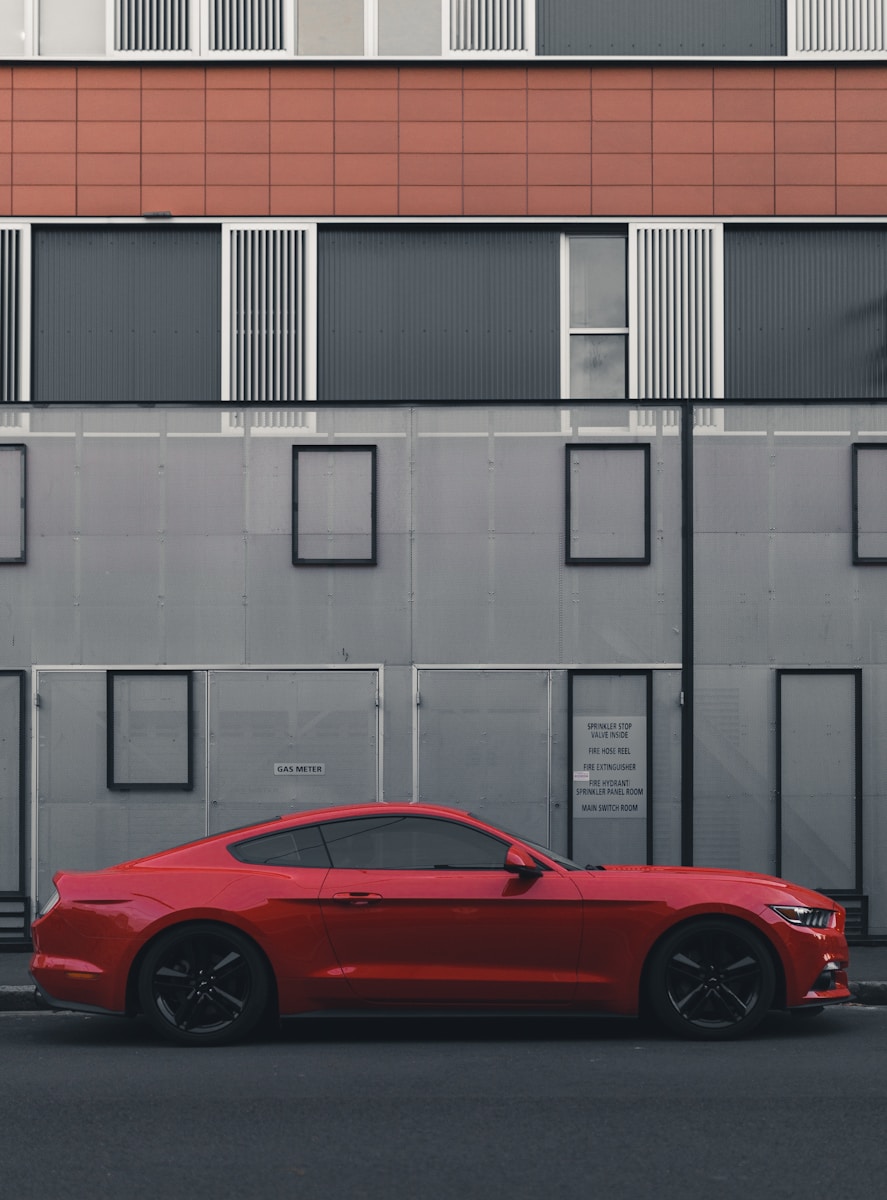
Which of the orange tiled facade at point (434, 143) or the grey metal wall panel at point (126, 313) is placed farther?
the grey metal wall panel at point (126, 313)

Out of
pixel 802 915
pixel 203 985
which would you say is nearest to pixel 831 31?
pixel 802 915

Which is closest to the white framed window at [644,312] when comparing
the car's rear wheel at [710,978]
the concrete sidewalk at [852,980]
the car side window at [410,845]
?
the concrete sidewalk at [852,980]

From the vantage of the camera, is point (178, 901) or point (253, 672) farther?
point (253, 672)

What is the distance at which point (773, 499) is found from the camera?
45.5 ft

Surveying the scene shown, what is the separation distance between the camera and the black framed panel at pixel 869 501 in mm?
13836

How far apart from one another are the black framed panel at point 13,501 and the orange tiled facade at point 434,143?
2.59m

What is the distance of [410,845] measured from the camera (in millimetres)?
8938

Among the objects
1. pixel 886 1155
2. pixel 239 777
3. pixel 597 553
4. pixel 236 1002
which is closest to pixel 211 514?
pixel 239 777

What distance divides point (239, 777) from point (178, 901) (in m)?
5.00

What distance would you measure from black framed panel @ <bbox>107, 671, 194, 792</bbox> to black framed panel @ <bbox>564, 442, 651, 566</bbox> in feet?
12.3

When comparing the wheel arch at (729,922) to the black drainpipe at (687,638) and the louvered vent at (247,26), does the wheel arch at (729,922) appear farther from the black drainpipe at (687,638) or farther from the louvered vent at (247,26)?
the louvered vent at (247,26)

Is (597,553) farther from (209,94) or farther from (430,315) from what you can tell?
(209,94)

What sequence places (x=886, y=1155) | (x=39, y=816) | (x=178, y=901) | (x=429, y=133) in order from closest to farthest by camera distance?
1. (x=886, y=1155)
2. (x=178, y=901)
3. (x=39, y=816)
4. (x=429, y=133)

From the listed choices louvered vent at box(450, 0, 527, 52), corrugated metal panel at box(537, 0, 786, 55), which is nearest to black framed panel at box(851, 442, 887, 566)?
corrugated metal panel at box(537, 0, 786, 55)
